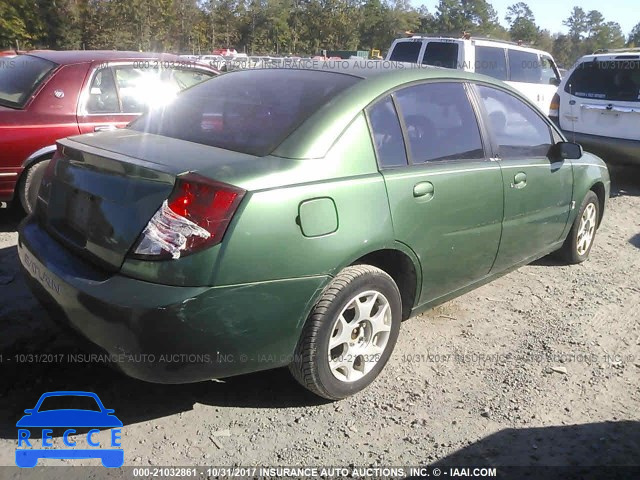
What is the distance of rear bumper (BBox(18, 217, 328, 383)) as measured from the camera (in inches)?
92.4

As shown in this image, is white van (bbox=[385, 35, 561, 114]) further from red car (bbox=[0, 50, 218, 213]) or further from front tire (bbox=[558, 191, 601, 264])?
front tire (bbox=[558, 191, 601, 264])

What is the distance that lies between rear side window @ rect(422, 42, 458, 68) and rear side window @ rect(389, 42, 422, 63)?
207 mm

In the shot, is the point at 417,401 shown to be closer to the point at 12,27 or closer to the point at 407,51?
the point at 407,51

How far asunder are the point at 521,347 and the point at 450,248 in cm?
88

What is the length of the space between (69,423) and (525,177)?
9.83 feet

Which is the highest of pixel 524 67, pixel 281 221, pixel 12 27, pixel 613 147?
pixel 12 27

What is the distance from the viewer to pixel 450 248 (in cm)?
336

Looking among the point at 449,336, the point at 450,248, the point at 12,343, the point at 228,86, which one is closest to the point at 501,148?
the point at 450,248

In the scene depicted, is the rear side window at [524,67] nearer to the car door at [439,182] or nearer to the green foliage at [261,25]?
the green foliage at [261,25]

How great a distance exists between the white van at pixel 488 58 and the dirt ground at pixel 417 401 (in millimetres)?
6822

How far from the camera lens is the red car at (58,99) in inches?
192

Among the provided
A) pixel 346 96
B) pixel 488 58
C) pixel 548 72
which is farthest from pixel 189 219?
pixel 548 72

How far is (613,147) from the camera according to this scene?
25.8 ft

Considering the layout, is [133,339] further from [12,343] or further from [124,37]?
[124,37]
